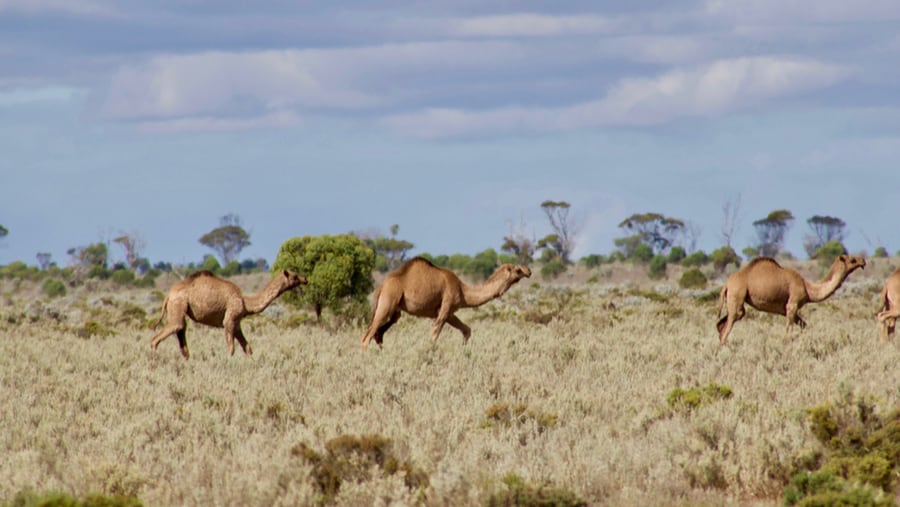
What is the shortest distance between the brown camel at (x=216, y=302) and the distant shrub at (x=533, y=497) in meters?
9.25

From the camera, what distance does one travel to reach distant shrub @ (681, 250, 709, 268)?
78988 mm

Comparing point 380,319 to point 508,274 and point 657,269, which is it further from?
point 657,269

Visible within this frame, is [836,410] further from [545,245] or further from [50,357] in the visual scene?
[545,245]

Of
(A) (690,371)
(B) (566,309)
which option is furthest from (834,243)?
(A) (690,371)

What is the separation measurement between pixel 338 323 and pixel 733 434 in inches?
639

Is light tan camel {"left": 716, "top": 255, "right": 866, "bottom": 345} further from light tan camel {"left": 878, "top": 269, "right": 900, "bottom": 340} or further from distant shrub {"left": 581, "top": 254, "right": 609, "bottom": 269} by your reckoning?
distant shrub {"left": 581, "top": 254, "right": 609, "bottom": 269}

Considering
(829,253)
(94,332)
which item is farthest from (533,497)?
(829,253)

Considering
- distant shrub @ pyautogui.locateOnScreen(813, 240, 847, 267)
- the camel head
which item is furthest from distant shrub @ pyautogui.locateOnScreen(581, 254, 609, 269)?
the camel head

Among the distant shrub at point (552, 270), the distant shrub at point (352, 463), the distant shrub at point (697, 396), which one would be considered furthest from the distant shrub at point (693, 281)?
the distant shrub at point (352, 463)

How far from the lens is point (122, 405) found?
1310 cm

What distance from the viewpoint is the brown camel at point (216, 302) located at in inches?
674

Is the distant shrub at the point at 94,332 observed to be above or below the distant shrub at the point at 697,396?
below

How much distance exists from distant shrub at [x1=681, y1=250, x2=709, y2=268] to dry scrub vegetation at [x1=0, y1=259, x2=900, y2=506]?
58.5 metres

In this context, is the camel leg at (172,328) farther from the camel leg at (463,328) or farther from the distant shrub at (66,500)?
the distant shrub at (66,500)
